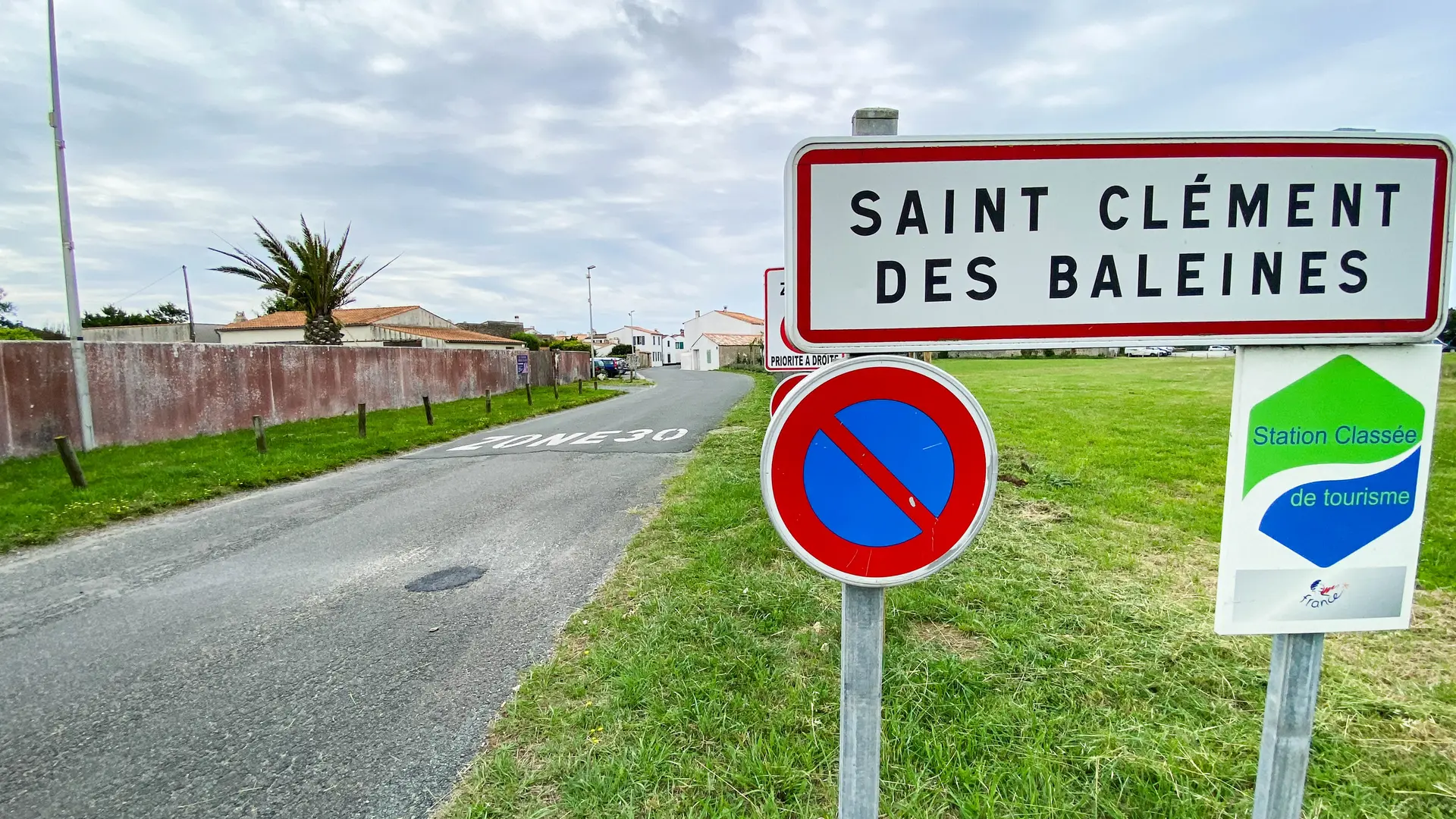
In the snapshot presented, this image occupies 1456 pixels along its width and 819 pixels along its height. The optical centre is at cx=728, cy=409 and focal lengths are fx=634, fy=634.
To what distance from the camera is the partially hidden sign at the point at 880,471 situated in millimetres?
1208

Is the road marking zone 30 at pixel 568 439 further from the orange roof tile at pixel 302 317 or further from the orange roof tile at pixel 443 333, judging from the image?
the orange roof tile at pixel 302 317

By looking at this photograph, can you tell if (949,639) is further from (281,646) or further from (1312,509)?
(281,646)

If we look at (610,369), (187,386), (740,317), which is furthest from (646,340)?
(187,386)

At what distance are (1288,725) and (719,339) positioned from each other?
70.1m

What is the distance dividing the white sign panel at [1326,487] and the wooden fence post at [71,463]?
11138 mm

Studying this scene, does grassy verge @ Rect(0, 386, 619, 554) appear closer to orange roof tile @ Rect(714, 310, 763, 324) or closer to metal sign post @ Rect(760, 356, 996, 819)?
metal sign post @ Rect(760, 356, 996, 819)

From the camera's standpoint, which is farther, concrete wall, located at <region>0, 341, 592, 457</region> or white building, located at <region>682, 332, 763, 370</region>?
white building, located at <region>682, 332, 763, 370</region>

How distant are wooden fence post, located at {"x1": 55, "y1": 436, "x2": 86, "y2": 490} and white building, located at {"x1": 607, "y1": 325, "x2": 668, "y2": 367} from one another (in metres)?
106

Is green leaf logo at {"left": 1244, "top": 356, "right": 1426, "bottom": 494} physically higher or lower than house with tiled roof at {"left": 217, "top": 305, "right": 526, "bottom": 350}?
lower

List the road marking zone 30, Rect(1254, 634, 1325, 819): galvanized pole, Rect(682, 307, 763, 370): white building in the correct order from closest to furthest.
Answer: Rect(1254, 634, 1325, 819): galvanized pole
the road marking zone 30
Rect(682, 307, 763, 370): white building

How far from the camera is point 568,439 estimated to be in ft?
41.4

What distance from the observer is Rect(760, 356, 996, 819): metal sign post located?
1209 millimetres

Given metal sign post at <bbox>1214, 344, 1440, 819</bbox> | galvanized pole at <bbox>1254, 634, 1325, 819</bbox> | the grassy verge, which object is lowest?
the grassy verge

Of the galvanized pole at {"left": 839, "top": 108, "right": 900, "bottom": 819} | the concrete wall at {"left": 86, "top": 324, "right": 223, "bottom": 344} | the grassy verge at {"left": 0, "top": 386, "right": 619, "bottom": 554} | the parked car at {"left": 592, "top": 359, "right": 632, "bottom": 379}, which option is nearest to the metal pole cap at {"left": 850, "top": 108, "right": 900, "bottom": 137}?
the galvanized pole at {"left": 839, "top": 108, "right": 900, "bottom": 819}
